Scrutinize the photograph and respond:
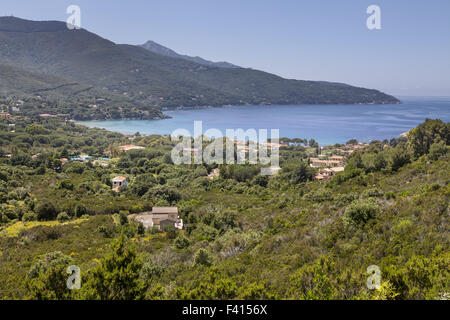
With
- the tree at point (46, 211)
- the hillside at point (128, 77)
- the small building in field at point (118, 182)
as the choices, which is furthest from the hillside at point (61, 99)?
the tree at point (46, 211)

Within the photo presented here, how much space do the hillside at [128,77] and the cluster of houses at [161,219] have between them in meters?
115

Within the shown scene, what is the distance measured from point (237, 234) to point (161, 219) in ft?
19.8

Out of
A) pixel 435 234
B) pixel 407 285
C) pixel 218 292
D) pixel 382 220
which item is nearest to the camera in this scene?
pixel 407 285

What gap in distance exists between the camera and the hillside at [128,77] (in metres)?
145

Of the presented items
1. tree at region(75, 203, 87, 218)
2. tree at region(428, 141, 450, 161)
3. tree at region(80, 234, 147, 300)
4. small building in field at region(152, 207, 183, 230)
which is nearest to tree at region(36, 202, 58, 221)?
tree at region(75, 203, 87, 218)

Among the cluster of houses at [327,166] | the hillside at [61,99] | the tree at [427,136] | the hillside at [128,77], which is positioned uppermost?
the hillside at [128,77]

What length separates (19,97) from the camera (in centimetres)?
8425

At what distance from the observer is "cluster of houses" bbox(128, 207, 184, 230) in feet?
55.2

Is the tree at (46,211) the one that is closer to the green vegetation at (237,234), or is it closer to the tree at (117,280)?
the green vegetation at (237,234)

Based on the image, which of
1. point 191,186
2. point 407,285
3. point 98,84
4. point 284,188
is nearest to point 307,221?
point 407,285

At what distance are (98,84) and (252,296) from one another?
515 feet

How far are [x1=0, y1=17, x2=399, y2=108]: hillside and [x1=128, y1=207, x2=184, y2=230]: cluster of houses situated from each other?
11519cm

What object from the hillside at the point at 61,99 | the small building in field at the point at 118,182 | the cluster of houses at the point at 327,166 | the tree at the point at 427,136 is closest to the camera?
the tree at the point at 427,136

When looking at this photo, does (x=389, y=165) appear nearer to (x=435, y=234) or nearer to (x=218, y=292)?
(x=435, y=234)
